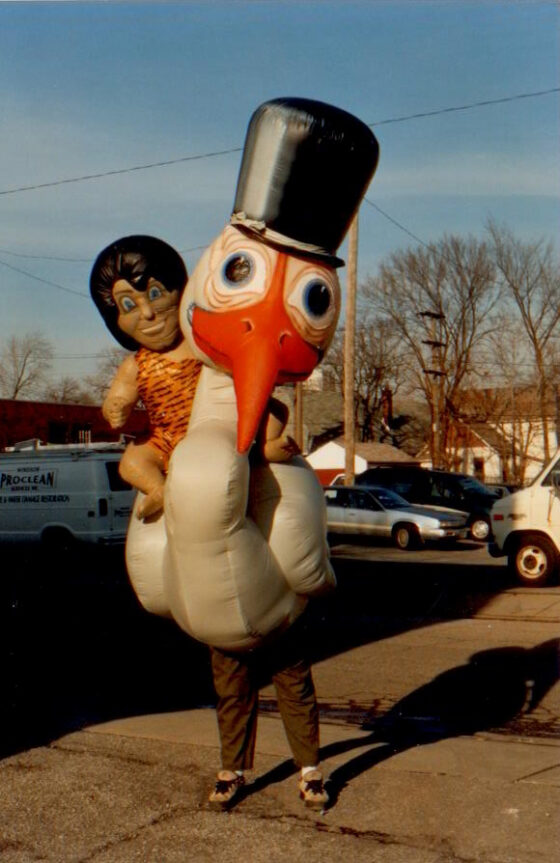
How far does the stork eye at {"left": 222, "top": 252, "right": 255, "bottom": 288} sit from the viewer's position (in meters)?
4.36

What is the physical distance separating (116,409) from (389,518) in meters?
18.5

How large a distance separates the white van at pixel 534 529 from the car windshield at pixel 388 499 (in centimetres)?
878

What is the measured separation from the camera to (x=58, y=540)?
19844 millimetres

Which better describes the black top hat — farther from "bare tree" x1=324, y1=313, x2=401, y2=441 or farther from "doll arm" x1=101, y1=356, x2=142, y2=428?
"bare tree" x1=324, y1=313, x2=401, y2=441

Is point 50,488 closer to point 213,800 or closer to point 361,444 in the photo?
point 213,800

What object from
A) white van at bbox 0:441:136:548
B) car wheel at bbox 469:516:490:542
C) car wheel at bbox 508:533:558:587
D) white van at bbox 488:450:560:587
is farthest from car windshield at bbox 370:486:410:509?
car wheel at bbox 508:533:558:587

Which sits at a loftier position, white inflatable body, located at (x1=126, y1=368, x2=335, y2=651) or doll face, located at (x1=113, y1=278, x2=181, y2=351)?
doll face, located at (x1=113, y1=278, x2=181, y2=351)

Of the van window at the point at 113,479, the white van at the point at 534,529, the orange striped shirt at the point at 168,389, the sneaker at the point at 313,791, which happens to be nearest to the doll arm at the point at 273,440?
the orange striped shirt at the point at 168,389

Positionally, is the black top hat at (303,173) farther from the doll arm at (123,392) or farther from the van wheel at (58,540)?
the van wheel at (58,540)

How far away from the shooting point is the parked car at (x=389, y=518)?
2280cm

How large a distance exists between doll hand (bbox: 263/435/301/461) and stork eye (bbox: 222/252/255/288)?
2.22ft

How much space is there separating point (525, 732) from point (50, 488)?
14209mm

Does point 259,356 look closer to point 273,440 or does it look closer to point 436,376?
point 273,440

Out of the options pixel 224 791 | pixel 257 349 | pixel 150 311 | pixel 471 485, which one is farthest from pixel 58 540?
pixel 257 349
